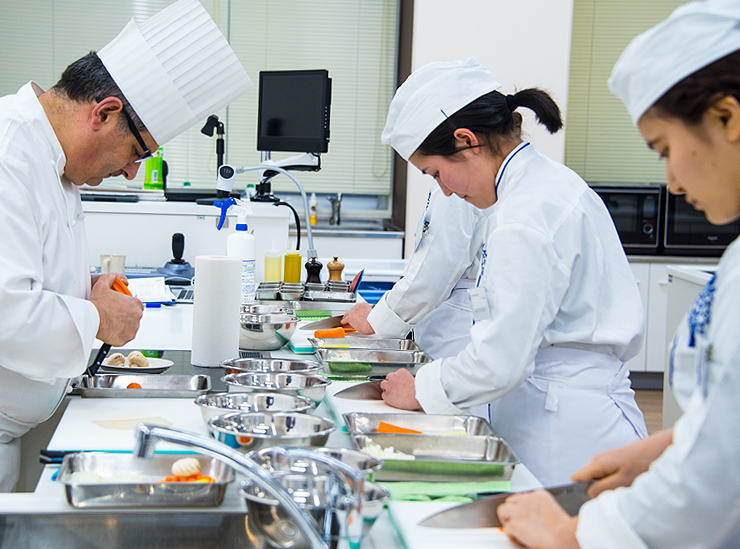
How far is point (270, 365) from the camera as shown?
4.74 feet

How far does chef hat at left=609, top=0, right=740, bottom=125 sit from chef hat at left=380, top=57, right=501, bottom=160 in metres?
0.69

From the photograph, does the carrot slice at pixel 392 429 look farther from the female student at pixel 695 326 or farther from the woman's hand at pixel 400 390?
the female student at pixel 695 326

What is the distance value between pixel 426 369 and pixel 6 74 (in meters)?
4.29

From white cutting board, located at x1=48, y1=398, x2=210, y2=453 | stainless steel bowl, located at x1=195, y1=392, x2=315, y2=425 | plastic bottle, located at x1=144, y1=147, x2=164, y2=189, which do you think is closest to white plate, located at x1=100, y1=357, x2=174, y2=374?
white cutting board, located at x1=48, y1=398, x2=210, y2=453

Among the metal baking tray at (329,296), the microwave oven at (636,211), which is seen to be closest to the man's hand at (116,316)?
the metal baking tray at (329,296)

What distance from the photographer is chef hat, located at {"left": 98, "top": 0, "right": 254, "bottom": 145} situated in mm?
1383

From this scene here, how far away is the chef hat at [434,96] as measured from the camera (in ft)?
4.72

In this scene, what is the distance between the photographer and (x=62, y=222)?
1.32m

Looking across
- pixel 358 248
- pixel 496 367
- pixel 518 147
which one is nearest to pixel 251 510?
pixel 496 367

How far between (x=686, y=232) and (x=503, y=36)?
1.66 m

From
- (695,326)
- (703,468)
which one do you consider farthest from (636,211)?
(703,468)

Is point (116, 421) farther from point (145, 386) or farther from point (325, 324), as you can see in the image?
point (325, 324)

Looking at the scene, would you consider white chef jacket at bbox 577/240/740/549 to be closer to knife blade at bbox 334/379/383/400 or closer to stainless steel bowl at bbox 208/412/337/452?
stainless steel bowl at bbox 208/412/337/452

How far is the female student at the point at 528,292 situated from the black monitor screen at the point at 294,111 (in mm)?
1758
